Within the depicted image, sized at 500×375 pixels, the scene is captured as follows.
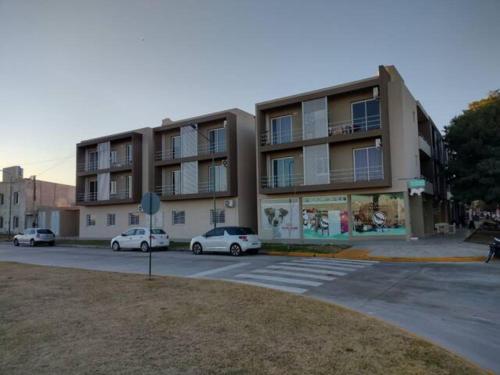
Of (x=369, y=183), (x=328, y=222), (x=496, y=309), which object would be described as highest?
(x=369, y=183)

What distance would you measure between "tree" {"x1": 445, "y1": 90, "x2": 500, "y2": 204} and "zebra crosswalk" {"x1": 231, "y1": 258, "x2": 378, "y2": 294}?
15.6 metres

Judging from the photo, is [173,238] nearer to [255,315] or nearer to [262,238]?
[262,238]

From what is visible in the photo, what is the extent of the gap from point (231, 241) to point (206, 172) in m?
11.8

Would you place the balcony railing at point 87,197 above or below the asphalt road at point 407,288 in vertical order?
above

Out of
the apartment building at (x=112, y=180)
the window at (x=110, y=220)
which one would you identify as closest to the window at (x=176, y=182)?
the apartment building at (x=112, y=180)

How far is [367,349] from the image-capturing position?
4.94 meters

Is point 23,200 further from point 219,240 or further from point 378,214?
point 378,214

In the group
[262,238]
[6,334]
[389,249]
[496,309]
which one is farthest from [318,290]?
[262,238]

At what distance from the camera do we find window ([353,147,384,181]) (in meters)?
23.2

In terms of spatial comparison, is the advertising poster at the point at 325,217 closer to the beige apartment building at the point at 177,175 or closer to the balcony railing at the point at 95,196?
the beige apartment building at the point at 177,175

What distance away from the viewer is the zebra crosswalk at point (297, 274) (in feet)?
34.2

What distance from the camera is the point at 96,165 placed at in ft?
120

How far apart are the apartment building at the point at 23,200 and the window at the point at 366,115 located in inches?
1490

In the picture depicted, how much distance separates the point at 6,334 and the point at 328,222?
69.0 feet
